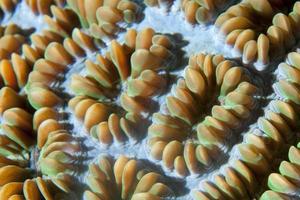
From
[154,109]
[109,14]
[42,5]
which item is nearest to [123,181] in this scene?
[154,109]

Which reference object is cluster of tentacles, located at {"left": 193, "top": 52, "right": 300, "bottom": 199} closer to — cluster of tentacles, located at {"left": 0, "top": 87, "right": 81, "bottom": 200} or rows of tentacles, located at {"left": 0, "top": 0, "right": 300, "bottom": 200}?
rows of tentacles, located at {"left": 0, "top": 0, "right": 300, "bottom": 200}

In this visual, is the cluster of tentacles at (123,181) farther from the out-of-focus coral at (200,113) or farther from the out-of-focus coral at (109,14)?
the out-of-focus coral at (109,14)

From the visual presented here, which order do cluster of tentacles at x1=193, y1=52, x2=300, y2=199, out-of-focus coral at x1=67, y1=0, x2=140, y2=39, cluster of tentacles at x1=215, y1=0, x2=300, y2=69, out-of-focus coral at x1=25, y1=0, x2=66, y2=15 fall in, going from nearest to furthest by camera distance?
cluster of tentacles at x1=193, y1=52, x2=300, y2=199, cluster of tentacles at x1=215, y1=0, x2=300, y2=69, out-of-focus coral at x1=67, y1=0, x2=140, y2=39, out-of-focus coral at x1=25, y1=0, x2=66, y2=15

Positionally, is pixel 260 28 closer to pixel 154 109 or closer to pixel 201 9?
pixel 201 9

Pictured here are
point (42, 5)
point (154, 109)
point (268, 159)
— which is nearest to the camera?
point (268, 159)

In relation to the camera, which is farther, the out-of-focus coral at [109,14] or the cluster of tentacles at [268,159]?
the out-of-focus coral at [109,14]

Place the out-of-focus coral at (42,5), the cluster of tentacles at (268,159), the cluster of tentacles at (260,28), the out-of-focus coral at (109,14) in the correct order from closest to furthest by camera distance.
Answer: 1. the cluster of tentacles at (268,159)
2. the cluster of tentacles at (260,28)
3. the out-of-focus coral at (109,14)
4. the out-of-focus coral at (42,5)

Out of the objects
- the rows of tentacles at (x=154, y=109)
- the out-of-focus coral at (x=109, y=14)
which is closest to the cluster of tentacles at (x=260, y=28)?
the rows of tentacles at (x=154, y=109)

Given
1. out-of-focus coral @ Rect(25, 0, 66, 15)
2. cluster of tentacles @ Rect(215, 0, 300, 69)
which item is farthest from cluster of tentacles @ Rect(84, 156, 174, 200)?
out-of-focus coral @ Rect(25, 0, 66, 15)

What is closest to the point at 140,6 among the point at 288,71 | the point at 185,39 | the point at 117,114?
the point at 185,39
